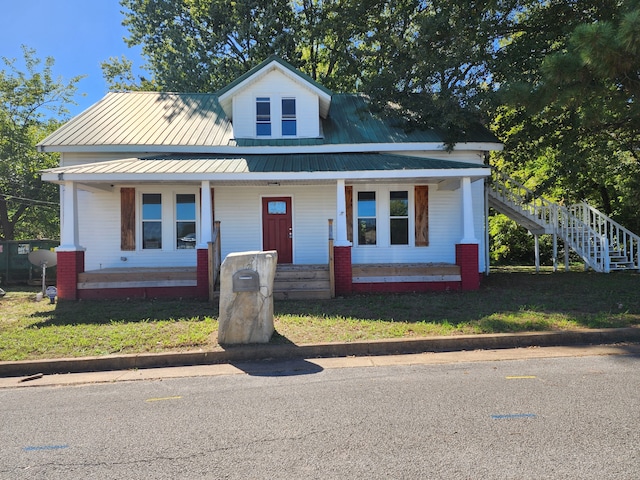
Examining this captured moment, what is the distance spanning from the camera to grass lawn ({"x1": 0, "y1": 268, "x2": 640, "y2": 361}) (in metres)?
6.84

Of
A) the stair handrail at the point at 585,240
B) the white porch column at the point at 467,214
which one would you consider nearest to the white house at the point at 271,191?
the white porch column at the point at 467,214

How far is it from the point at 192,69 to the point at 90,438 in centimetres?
2082

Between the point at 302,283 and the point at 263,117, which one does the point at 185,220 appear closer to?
the point at 263,117

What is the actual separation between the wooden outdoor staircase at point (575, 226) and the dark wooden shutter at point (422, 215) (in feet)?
9.26

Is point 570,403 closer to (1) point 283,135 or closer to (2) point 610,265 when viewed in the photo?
(1) point 283,135

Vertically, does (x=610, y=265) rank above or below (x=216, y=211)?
below

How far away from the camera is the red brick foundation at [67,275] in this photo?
1055cm

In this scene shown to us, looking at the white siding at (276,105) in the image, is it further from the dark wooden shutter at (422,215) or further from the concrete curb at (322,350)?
the concrete curb at (322,350)

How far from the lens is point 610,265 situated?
14078 mm

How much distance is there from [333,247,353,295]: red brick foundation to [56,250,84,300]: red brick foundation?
245 inches

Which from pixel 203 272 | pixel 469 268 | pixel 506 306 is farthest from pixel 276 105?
pixel 506 306

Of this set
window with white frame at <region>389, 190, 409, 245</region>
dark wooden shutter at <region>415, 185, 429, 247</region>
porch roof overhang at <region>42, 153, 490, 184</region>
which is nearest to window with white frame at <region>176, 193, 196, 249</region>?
porch roof overhang at <region>42, 153, 490, 184</region>

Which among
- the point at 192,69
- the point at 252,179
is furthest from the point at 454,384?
the point at 192,69

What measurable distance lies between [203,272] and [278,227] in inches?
125
